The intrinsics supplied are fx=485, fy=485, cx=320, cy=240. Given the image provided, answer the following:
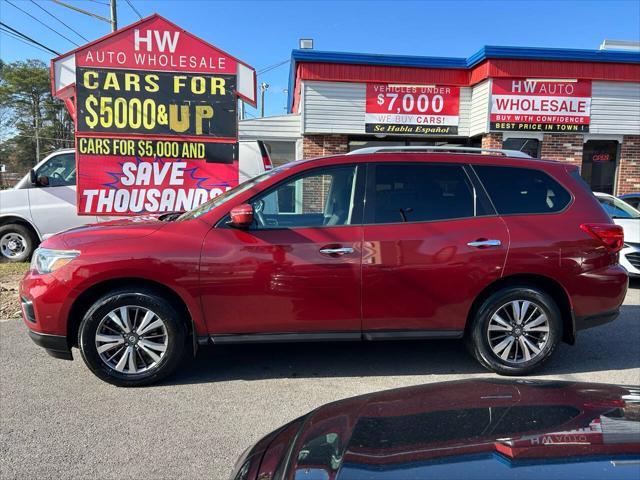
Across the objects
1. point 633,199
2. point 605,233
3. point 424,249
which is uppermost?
point 633,199

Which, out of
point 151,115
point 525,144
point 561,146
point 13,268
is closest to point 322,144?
point 525,144

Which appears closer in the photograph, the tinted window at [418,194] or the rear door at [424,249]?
the rear door at [424,249]

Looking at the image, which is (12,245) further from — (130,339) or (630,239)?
(630,239)

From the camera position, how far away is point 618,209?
8.62 metres

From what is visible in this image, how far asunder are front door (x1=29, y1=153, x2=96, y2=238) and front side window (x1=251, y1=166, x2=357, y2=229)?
611 centimetres

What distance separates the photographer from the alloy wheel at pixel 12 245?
895cm

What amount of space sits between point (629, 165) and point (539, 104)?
3381 mm

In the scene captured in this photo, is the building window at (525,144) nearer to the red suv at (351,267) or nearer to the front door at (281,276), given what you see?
the red suv at (351,267)

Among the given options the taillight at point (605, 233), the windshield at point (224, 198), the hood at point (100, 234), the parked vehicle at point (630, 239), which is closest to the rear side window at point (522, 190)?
the taillight at point (605, 233)

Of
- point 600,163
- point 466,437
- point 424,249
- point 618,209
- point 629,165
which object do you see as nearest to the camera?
point 466,437

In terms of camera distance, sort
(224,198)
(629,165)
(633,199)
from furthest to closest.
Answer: (629,165)
(633,199)
(224,198)

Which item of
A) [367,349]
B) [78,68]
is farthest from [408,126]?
[367,349]

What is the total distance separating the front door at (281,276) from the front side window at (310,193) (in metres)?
0.01

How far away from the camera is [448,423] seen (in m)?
1.78
